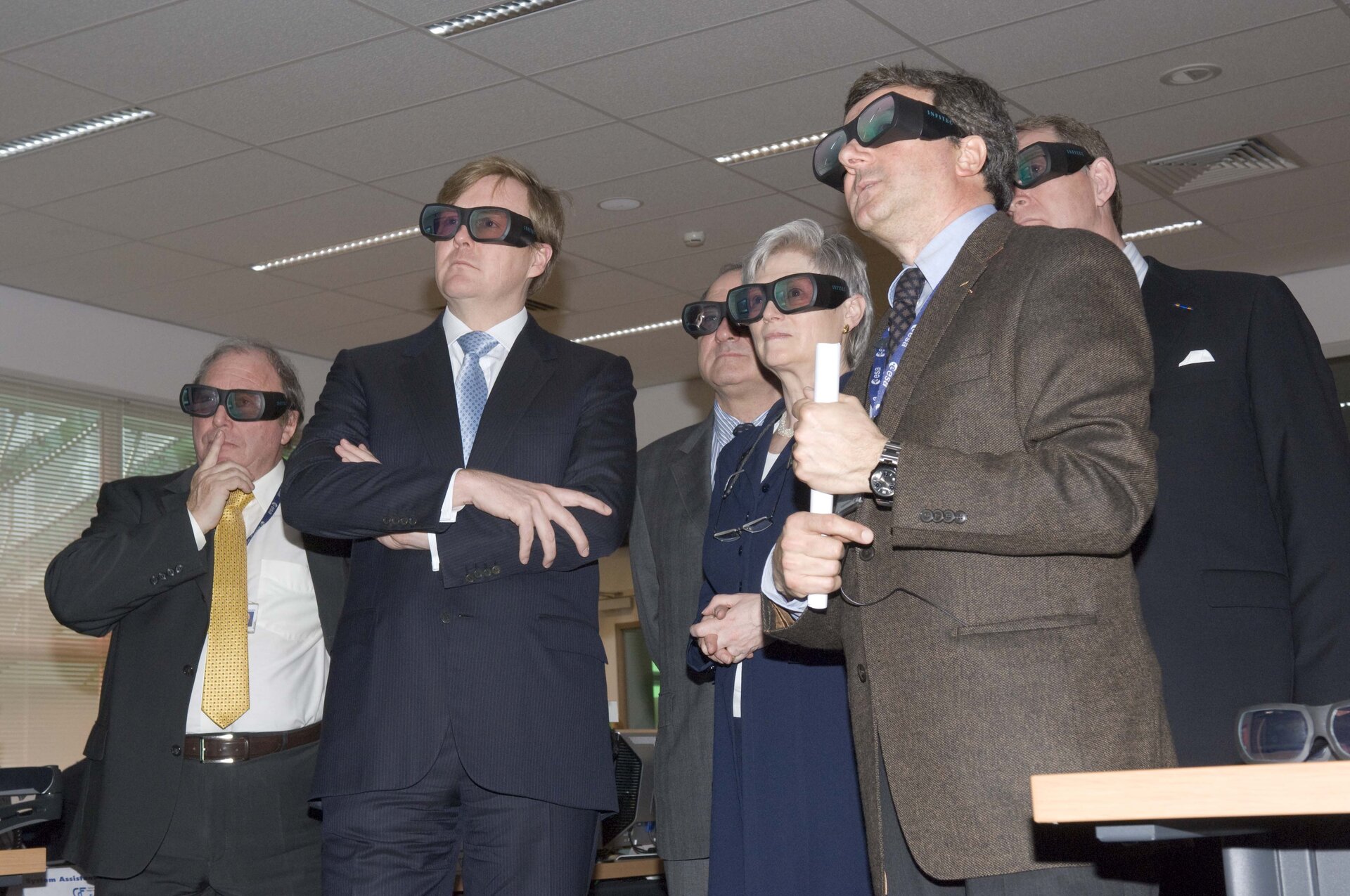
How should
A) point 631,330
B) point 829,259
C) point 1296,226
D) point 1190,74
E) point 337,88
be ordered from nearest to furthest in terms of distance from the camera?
point 829,259 < point 337,88 < point 1190,74 < point 1296,226 < point 631,330

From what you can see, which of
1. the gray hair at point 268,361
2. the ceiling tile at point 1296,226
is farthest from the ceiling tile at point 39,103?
the ceiling tile at point 1296,226

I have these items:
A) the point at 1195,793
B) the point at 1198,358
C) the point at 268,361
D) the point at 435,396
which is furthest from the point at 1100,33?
the point at 1195,793

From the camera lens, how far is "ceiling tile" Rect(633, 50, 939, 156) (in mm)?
5605

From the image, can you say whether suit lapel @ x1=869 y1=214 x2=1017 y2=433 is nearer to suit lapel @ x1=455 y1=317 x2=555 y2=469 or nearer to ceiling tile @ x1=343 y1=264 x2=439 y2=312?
suit lapel @ x1=455 y1=317 x2=555 y2=469

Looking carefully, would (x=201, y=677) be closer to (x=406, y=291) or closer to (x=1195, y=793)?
(x=1195, y=793)

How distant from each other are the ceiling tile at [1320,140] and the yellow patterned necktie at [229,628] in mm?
5324

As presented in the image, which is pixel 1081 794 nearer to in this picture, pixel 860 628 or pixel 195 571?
pixel 860 628

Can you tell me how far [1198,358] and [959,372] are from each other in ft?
2.92

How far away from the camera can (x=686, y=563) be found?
3.22 metres

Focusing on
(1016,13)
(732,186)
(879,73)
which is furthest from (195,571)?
(732,186)

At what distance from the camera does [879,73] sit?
211 cm

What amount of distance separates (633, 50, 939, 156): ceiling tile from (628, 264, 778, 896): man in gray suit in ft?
7.42

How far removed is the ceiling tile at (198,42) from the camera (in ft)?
16.1

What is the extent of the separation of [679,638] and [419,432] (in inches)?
37.4
